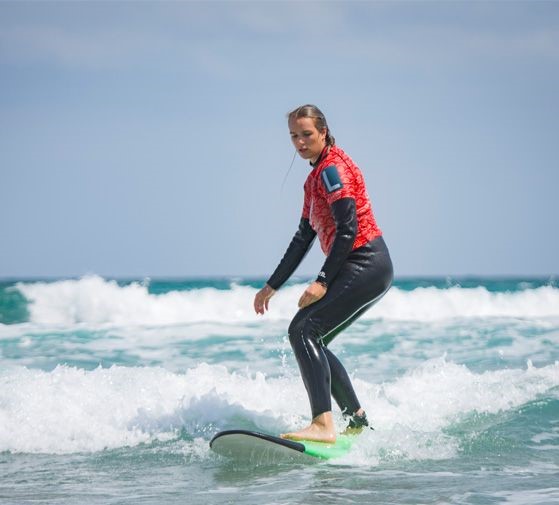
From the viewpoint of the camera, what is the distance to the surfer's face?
493 cm

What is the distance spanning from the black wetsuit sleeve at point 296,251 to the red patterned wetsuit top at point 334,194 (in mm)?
192

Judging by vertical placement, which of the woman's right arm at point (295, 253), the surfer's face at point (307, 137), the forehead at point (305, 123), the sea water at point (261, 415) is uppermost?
the forehead at point (305, 123)

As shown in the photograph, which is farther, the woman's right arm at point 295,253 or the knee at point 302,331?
the woman's right arm at point 295,253

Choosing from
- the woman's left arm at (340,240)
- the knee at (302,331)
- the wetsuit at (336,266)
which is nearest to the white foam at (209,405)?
the wetsuit at (336,266)

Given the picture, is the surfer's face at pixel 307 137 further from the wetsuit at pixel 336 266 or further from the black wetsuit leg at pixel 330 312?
the black wetsuit leg at pixel 330 312

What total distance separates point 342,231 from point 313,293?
40 centimetres

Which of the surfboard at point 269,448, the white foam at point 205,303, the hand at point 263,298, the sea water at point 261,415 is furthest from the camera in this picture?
the white foam at point 205,303

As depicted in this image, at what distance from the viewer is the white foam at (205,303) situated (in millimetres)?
23000

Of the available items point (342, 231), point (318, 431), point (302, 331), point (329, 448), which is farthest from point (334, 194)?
point (329, 448)

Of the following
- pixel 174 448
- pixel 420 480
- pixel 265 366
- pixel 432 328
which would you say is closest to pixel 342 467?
pixel 420 480

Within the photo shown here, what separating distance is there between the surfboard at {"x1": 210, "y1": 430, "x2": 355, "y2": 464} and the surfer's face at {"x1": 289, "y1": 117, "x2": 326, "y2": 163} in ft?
5.51

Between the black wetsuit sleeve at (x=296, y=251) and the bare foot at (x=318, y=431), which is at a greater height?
the black wetsuit sleeve at (x=296, y=251)

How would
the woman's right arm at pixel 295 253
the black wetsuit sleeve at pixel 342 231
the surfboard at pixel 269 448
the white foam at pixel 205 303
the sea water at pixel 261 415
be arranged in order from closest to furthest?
the sea water at pixel 261 415
the black wetsuit sleeve at pixel 342 231
the surfboard at pixel 269 448
the woman's right arm at pixel 295 253
the white foam at pixel 205 303

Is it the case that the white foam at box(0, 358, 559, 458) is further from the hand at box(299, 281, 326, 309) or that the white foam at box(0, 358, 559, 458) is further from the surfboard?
the hand at box(299, 281, 326, 309)
